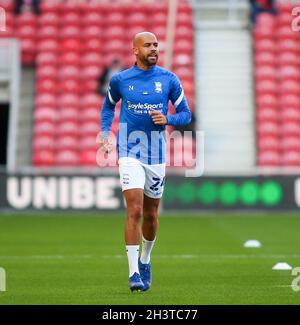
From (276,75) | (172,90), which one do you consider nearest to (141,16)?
(276,75)

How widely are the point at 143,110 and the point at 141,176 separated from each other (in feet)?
2.10

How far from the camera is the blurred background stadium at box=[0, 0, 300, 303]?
2270 cm

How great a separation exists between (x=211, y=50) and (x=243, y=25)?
1.10 meters

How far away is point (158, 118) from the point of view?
10008 millimetres

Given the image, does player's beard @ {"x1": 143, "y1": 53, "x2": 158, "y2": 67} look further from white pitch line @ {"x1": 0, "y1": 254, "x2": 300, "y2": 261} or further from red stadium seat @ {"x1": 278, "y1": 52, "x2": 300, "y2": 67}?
red stadium seat @ {"x1": 278, "y1": 52, "x2": 300, "y2": 67}

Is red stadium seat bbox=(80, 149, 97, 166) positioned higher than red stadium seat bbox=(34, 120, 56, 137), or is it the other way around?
red stadium seat bbox=(34, 120, 56, 137)

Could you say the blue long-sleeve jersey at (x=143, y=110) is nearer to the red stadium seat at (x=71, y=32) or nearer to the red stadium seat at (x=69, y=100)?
the red stadium seat at (x=69, y=100)

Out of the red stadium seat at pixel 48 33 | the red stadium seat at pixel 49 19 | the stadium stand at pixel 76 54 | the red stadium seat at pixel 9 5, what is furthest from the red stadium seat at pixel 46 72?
the red stadium seat at pixel 9 5

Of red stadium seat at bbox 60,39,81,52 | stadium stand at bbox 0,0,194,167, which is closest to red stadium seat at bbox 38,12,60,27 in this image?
stadium stand at bbox 0,0,194,167

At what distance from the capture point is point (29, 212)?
22.7m

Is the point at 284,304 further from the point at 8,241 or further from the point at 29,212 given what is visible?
the point at 29,212

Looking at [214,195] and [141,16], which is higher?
[141,16]

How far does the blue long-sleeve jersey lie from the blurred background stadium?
36.7ft
